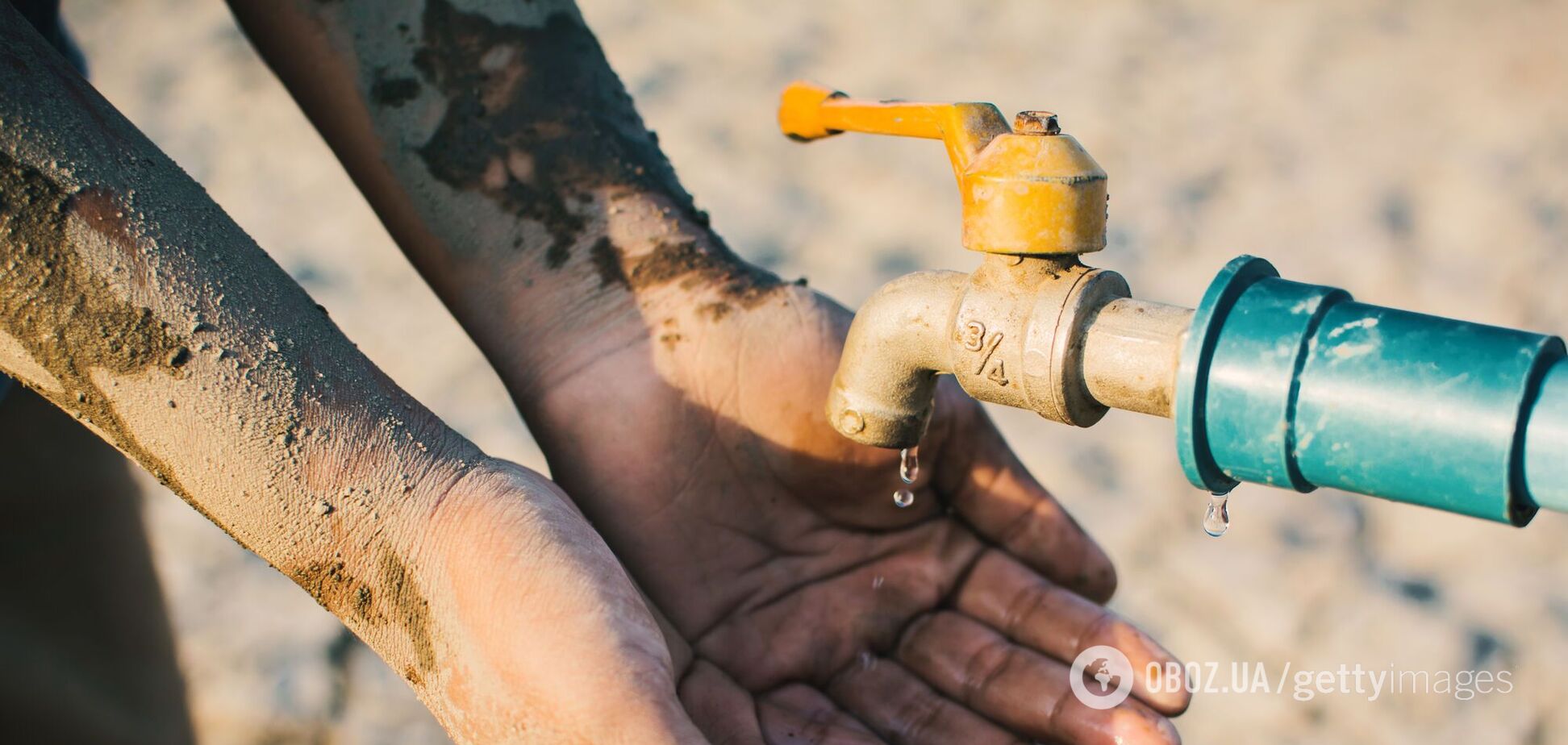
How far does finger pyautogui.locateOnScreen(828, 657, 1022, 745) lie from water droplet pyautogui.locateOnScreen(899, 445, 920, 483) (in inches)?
9.4

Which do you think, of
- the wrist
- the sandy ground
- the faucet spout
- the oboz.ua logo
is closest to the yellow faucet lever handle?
the faucet spout

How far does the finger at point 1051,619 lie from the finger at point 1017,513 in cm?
3

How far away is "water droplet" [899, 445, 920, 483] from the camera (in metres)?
1.47

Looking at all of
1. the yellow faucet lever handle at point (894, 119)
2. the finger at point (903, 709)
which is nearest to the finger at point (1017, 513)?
the finger at point (903, 709)

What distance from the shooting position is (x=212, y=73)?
127 inches

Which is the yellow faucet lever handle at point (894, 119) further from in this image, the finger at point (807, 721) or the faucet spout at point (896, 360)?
the finger at point (807, 721)

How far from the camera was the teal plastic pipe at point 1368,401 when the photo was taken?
86 centimetres

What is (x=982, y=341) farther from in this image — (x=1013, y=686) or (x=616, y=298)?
(x=616, y=298)

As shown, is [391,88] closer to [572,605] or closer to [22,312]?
[22,312]

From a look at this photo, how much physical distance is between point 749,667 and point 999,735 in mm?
308

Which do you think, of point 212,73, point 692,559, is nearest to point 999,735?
point 692,559

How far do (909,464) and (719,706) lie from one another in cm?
39

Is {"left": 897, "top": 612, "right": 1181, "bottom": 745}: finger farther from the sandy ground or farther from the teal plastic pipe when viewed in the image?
the sandy ground

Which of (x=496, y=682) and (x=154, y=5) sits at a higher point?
→ (x=154, y=5)
